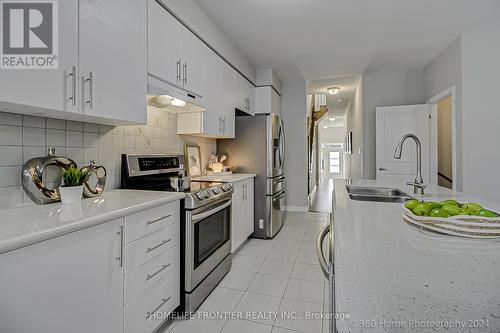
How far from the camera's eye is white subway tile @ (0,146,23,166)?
4.17 ft

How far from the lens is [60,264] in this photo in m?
0.98

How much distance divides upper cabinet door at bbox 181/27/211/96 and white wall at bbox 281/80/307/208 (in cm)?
273

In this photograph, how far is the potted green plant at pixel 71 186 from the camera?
53.0 inches

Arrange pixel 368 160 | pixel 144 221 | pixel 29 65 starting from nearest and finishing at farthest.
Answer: pixel 29 65, pixel 144 221, pixel 368 160

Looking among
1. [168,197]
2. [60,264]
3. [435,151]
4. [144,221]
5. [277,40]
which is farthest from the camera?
[435,151]

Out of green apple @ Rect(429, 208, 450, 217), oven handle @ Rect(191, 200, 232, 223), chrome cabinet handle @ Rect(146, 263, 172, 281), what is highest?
green apple @ Rect(429, 208, 450, 217)

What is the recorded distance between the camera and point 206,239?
197 cm

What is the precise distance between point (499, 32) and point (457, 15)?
66 cm

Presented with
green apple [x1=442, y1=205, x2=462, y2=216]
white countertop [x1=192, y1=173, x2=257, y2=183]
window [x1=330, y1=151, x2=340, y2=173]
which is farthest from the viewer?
window [x1=330, y1=151, x2=340, y2=173]

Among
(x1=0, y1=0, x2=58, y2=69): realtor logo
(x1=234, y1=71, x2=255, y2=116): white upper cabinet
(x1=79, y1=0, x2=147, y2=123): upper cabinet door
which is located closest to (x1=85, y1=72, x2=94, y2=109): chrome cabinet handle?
(x1=79, y1=0, x2=147, y2=123): upper cabinet door

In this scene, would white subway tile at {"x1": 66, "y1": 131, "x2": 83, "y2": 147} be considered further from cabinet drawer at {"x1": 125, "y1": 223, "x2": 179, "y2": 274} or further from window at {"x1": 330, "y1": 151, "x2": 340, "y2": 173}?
window at {"x1": 330, "y1": 151, "x2": 340, "y2": 173}

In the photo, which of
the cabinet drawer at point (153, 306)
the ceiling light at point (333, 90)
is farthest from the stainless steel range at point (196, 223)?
the ceiling light at point (333, 90)

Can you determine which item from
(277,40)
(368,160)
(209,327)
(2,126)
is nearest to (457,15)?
(277,40)

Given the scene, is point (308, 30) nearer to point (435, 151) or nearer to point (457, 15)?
point (457, 15)
